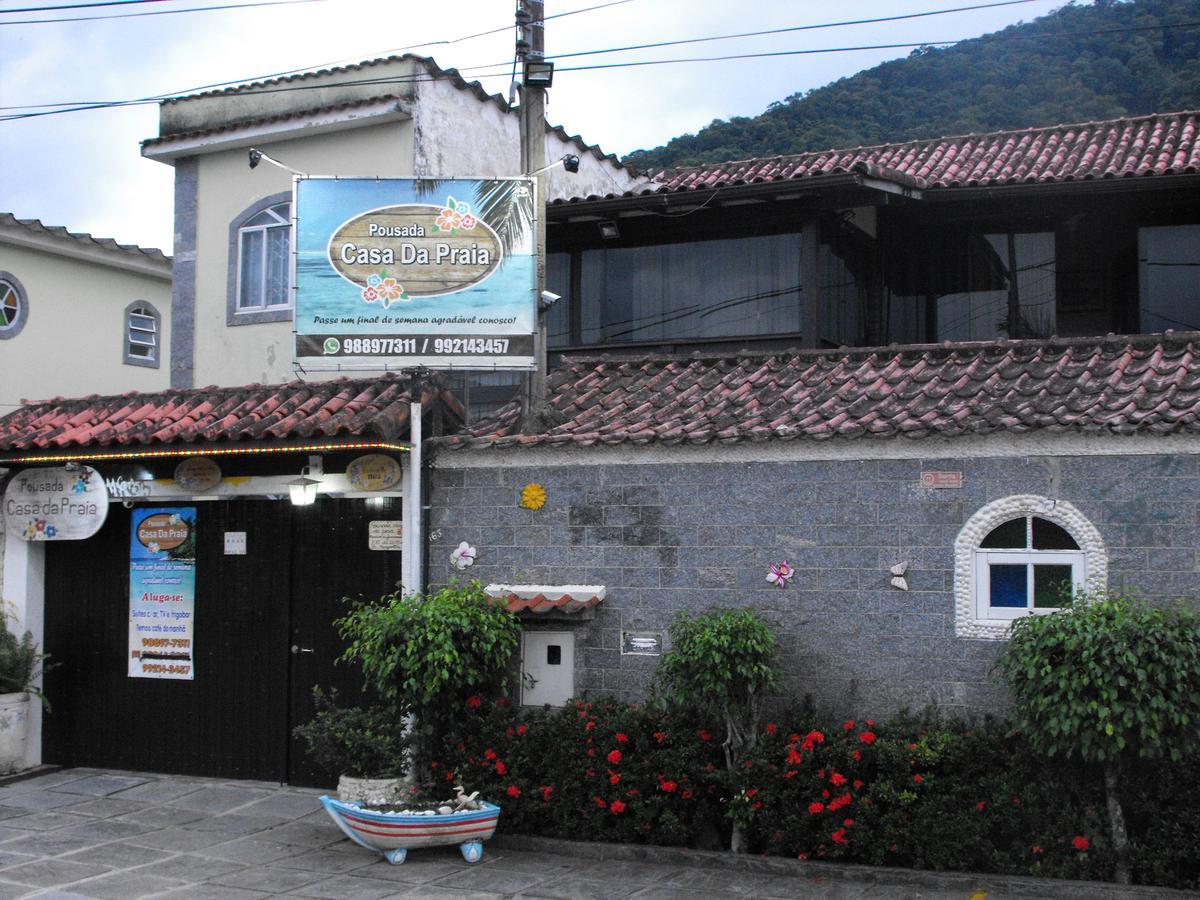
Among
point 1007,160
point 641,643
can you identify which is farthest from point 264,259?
point 1007,160

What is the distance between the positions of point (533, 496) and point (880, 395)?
296 centimetres

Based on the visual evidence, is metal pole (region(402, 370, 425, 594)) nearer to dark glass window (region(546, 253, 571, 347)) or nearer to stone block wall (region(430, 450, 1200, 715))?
stone block wall (region(430, 450, 1200, 715))

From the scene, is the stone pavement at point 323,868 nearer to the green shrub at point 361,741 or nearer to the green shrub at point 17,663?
the green shrub at point 361,741

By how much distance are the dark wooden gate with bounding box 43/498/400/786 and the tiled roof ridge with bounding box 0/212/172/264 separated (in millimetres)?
6021

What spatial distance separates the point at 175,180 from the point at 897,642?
35.2 feet

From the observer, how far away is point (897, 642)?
29.3 ft

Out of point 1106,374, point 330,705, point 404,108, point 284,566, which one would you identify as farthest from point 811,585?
point 404,108

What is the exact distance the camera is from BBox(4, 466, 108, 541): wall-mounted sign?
39.0 ft

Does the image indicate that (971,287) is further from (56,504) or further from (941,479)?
(56,504)

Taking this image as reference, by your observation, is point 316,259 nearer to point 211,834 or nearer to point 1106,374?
point 211,834

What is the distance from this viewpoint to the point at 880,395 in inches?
389

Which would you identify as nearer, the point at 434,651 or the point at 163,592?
the point at 434,651

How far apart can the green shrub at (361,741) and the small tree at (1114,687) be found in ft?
15.7

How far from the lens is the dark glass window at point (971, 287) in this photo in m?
13.9
